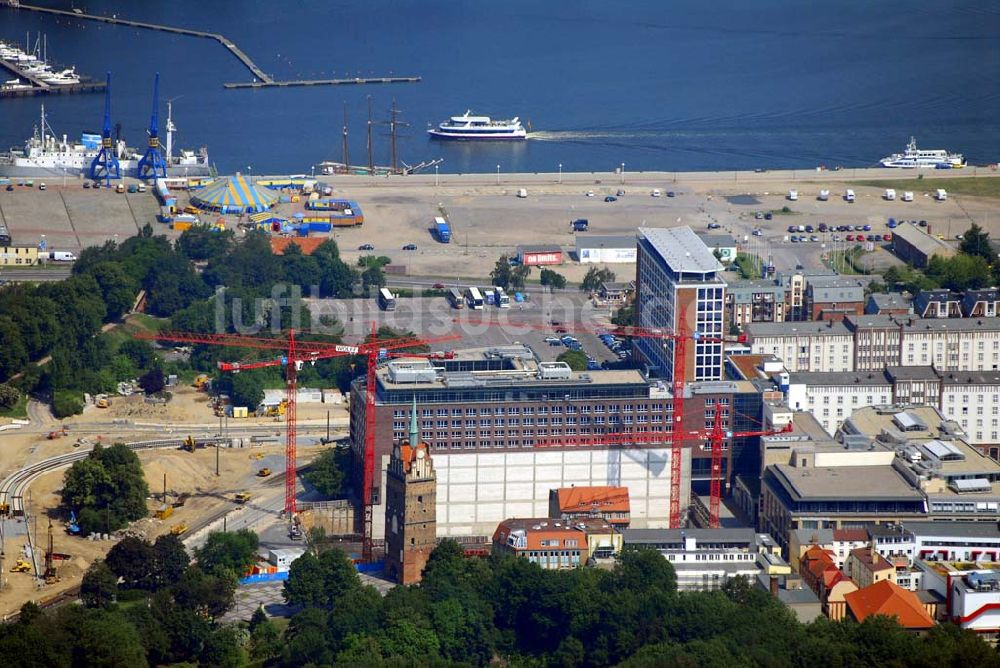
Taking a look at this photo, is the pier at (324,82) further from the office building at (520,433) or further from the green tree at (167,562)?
the green tree at (167,562)

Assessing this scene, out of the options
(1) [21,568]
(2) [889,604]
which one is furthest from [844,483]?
(1) [21,568]

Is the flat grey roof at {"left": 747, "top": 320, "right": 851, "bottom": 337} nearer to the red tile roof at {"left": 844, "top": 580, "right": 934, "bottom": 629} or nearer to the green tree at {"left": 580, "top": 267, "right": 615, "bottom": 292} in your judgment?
the green tree at {"left": 580, "top": 267, "right": 615, "bottom": 292}

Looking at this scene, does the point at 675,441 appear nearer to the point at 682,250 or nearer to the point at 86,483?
the point at 682,250

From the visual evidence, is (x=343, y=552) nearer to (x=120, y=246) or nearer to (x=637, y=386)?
(x=637, y=386)

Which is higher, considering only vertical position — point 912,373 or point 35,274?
point 35,274

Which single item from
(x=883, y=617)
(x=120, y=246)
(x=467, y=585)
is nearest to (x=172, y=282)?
(x=120, y=246)

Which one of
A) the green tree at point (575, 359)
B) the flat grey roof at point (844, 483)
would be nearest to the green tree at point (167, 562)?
the flat grey roof at point (844, 483)
